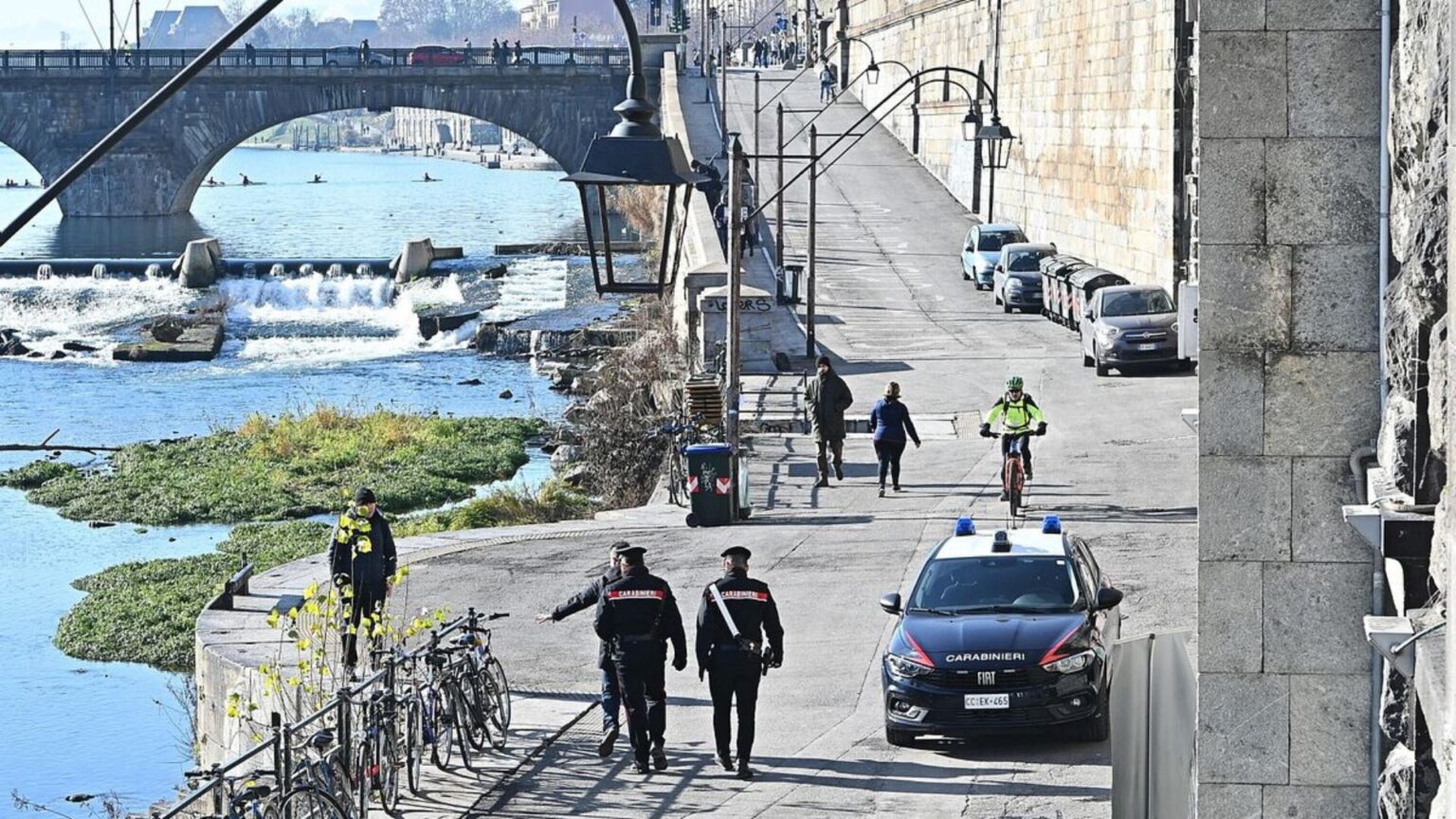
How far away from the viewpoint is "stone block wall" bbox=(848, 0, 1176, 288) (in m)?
44.3

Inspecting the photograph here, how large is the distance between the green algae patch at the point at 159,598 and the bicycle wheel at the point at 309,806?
14.4 m

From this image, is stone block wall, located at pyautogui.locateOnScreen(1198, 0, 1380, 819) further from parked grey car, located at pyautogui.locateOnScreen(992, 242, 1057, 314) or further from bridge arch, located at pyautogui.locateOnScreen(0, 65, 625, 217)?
bridge arch, located at pyautogui.locateOnScreen(0, 65, 625, 217)

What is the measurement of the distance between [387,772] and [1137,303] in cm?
2574

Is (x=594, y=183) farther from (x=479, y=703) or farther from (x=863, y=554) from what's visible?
(x=863, y=554)

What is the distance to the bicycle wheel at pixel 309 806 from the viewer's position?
1183 centimetres

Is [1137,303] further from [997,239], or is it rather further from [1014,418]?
[997,239]

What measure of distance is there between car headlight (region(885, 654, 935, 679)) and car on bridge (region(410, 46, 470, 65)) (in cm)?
8365

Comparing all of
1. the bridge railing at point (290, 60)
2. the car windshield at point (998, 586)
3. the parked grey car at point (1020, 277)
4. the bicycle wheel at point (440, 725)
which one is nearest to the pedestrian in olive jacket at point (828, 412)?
the car windshield at point (998, 586)

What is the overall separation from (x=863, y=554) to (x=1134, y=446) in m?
7.78

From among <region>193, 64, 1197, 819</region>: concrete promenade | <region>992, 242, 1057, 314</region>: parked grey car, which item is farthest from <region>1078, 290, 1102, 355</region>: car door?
<region>992, 242, 1057, 314</region>: parked grey car

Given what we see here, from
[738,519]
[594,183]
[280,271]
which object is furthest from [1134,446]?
[280,271]

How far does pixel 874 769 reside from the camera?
1441 cm

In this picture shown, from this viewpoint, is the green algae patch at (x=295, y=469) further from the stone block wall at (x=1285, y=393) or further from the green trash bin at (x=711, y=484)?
the stone block wall at (x=1285, y=393)

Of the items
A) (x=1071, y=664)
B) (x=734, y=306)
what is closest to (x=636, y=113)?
(x=1071, y=664)
